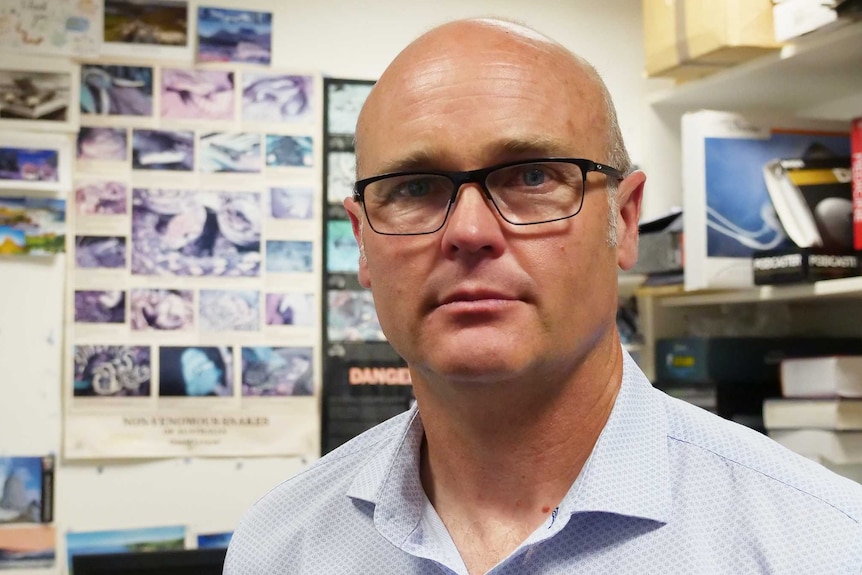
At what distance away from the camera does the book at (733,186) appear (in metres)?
1.78

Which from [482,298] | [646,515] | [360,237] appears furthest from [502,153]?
[646,515]

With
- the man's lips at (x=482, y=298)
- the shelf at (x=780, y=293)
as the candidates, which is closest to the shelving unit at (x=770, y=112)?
the shelf at (x=780, y=293)

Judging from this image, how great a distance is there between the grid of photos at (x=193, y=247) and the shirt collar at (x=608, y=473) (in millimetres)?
993

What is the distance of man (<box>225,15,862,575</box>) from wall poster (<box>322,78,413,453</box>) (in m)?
0.99

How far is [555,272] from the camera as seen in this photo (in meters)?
0.91

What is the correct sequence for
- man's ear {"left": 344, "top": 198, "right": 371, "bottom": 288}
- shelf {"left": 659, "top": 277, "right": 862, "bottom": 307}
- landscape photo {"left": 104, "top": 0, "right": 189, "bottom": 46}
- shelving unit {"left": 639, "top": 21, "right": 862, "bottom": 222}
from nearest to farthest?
man's ear {"left": 344, "top": 198, "right": 371, "bottom": 288}
shelf {"left": 659, "top": 277, "right": 862, "bottom": 307}
shelving unit {"left": 639, "top": 21, "right": 862, "bottom": 222}
landscape photo {"left": 104, "top": 0, "right": 189, "bottom": 46}

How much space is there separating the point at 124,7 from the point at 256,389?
915 millimetres

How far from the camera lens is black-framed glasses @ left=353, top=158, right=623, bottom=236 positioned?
3.01 ft

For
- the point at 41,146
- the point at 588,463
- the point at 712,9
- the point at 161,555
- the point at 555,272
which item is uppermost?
the point at 712,9

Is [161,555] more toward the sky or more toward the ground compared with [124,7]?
more toward the ground

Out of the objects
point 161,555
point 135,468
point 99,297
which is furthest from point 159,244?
point 161,555

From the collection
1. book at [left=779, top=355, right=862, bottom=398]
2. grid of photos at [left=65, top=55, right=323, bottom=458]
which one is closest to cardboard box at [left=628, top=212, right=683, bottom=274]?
book at [left=779, top=355, right=862, bottom=398]

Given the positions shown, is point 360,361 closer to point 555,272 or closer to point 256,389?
point 256,389

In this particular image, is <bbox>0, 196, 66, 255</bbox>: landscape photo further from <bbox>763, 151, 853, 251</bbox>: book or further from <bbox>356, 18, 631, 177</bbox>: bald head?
<bbox>763, 151, 853, 251</bbox>: book
